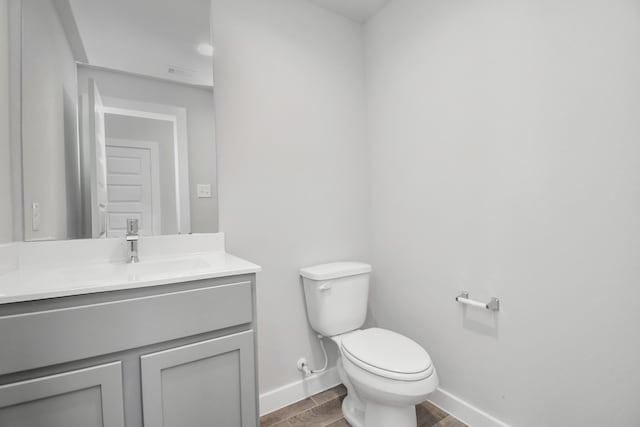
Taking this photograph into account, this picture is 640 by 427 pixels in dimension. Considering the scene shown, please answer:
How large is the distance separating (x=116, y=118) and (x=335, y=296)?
4.49 ft

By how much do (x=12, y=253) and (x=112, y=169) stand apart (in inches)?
18.1

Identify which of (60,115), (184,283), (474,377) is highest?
(60,115)

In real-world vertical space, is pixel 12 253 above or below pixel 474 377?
above

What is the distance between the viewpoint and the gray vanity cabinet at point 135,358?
0.77m

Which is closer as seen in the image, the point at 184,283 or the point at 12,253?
the point at 184,283

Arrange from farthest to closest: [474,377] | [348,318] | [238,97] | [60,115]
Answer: [348,318], [238,97], [474,377], [60,115]

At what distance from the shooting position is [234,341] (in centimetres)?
104

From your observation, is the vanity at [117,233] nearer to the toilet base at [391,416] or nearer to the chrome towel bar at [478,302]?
the toilet base at [391,416]

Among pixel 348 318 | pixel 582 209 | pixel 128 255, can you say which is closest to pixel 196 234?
pixel 128 255

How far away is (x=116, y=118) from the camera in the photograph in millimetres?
1317

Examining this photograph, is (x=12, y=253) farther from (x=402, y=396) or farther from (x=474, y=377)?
(x=474, y=377)

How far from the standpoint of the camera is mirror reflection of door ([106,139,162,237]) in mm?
1312

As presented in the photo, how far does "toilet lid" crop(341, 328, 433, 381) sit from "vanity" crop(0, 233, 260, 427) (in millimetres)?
473

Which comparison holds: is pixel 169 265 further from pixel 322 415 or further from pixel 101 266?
pixel 322 415
